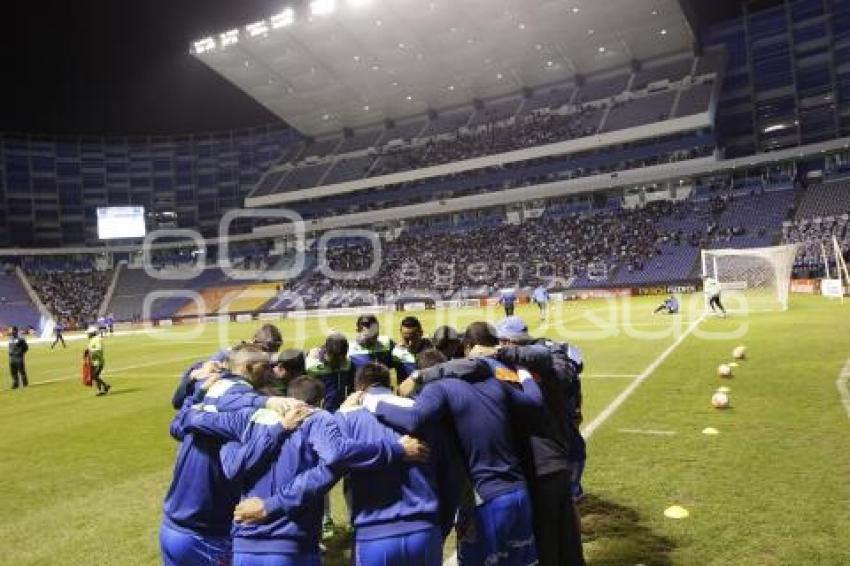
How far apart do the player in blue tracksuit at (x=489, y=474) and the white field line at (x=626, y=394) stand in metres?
6.04

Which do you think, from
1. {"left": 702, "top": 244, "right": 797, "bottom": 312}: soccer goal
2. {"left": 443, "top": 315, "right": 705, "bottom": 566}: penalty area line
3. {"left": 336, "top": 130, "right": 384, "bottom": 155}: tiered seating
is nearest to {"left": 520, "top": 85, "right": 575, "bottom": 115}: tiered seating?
{"left": 336, "top": 130, "right": 384, "bottom": 155}: tiered seating

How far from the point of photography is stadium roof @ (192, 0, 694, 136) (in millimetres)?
58594

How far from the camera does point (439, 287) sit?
207 feet

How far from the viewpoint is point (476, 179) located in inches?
2908

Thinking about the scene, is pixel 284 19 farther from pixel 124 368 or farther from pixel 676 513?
pixel 676 513

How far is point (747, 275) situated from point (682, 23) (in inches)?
1310

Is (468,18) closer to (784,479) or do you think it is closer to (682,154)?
(682,154)

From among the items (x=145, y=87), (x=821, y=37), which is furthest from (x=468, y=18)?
(x=145, y=87)

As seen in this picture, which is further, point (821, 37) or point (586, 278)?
point (821, 37)

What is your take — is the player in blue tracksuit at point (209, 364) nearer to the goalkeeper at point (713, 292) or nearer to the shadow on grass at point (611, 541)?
the shadow on grass at point (611, 541)

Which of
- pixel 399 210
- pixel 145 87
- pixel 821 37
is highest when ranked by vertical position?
pixel 145 87

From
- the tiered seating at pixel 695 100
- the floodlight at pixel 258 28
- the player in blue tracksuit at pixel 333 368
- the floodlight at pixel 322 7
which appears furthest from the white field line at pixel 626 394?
the floodlight at pixel 258 28

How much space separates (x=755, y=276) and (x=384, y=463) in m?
38.9

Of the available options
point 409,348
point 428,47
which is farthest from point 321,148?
point 409,348
